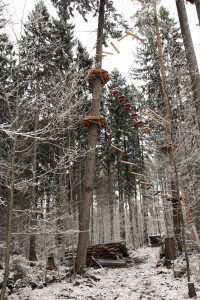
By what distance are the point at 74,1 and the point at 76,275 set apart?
10.8m

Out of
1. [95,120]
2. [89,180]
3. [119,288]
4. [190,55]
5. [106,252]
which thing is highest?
[95,120]

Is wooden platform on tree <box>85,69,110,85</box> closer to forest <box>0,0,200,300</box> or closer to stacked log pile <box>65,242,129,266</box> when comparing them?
forest <box>0,0,200,300</box>

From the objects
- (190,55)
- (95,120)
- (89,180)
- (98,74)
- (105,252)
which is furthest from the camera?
(105,252)

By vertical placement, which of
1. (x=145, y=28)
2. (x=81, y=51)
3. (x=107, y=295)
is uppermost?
(x=81, y=51)

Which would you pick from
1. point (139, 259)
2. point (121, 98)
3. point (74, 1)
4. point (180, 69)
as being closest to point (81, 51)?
point (74, 1)

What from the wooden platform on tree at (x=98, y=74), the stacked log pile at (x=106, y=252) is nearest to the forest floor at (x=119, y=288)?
the stacked log pile at (x=106, y=252)

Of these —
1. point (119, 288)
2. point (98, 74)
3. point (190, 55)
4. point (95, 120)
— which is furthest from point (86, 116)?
point (119, 288)

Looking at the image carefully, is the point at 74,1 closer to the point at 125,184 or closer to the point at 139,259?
the point at 139,259

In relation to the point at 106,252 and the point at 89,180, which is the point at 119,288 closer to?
the point at 89,180

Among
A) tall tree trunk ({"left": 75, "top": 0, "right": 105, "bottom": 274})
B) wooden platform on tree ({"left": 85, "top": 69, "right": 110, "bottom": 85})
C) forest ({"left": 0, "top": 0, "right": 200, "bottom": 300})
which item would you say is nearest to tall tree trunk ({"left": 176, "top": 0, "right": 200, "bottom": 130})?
forest ({"left": 0, "top": 0, "right": 200, "bottom": 300})

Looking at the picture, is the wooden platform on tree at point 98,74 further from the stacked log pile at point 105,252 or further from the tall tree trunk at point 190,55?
the stacked log pile at point 105,252

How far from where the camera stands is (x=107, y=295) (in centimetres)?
706

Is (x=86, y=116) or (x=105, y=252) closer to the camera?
(x=86, y=116)

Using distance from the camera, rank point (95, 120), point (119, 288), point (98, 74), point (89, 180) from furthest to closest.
A: point (98, 74) < point (95, 120) < point (89, 180) < point (119, 288)
